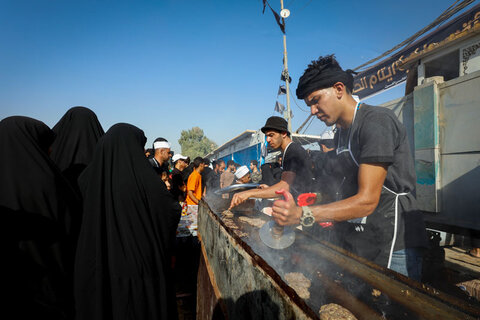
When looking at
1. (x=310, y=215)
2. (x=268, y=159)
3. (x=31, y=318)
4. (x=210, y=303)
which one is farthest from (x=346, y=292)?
(x=268, y=159)

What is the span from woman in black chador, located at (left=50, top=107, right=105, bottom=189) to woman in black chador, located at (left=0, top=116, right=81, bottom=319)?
75cm

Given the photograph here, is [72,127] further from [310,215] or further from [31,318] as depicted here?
[310,215]

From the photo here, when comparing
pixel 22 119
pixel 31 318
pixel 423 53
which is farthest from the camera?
pixel 423 53

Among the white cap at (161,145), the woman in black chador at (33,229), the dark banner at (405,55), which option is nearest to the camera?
the woman in black chador at (33,229)

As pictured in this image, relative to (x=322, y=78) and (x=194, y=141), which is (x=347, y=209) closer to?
(x=322, y=78)

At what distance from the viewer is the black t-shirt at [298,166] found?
3521 millimetres

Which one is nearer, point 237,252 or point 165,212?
point 237,252

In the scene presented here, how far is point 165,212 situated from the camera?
2145 mm

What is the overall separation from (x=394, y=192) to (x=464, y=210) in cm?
431

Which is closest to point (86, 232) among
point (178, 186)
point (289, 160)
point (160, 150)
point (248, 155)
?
point (289, 160)

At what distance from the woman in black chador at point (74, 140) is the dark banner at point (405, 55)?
298 inches

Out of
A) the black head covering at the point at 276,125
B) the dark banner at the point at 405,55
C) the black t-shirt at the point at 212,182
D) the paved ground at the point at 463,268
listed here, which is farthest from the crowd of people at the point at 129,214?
the black t-shirt at the point at 212,182

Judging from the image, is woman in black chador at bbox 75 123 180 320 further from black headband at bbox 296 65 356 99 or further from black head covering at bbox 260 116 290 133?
black head covering at bbox 260 116 290 133

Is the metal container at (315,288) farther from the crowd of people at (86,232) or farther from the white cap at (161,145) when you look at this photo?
the white cap at (161,145)
